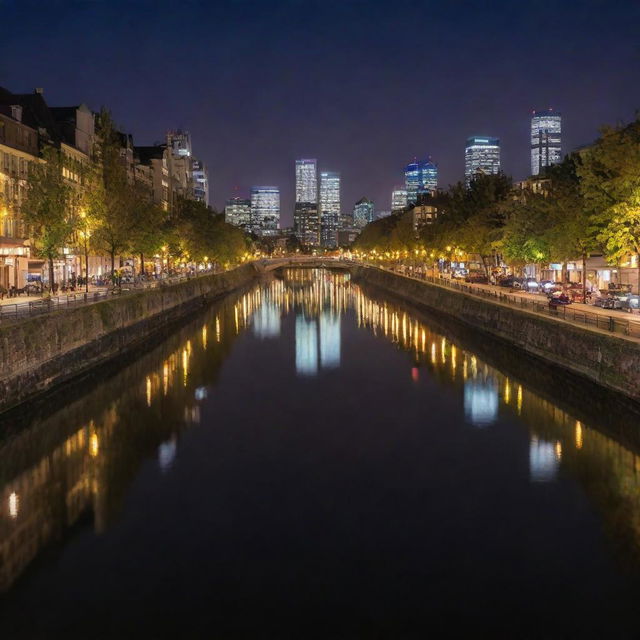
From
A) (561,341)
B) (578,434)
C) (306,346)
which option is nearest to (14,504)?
(578,434)

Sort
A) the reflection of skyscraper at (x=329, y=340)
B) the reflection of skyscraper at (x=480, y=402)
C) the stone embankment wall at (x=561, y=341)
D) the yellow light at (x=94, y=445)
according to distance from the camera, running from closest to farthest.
A: the yellow light at (x=94, y=445), the stone embankment wall at (x=561, y=341), the reflection of skyscraper at (x=480, y=402), the reflection of skyscraper at (x=329, y=340)

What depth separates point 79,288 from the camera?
63125 millimetres

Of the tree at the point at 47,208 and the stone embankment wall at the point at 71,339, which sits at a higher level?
the tree at the point at 47,208

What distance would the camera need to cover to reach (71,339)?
37.6 metres

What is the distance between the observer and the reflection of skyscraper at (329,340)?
50.8 meters

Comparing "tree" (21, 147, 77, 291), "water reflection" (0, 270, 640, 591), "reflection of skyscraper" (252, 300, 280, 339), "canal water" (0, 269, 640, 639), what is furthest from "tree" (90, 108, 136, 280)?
"canal water" (0, 269, 640, 639)

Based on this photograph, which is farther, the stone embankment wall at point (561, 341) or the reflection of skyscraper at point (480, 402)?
the reflection of skyscraper at point (480, 402)

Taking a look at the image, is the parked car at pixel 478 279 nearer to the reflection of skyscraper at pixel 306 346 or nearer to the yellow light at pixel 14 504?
the reflection of skyscraper at pixel 306 346

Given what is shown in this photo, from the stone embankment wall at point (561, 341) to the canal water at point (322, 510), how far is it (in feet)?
3.56

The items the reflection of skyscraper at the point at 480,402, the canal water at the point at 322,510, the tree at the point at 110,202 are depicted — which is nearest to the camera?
the canal water at the point at 322,510

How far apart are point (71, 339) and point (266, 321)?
4062 cm

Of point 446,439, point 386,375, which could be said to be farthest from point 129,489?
point 386,375

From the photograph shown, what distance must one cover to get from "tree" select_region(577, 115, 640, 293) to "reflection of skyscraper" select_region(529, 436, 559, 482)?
1704cm

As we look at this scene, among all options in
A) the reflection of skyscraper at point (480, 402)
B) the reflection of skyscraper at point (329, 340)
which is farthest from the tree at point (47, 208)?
the reflection of skyscraper at point (480, 402)
